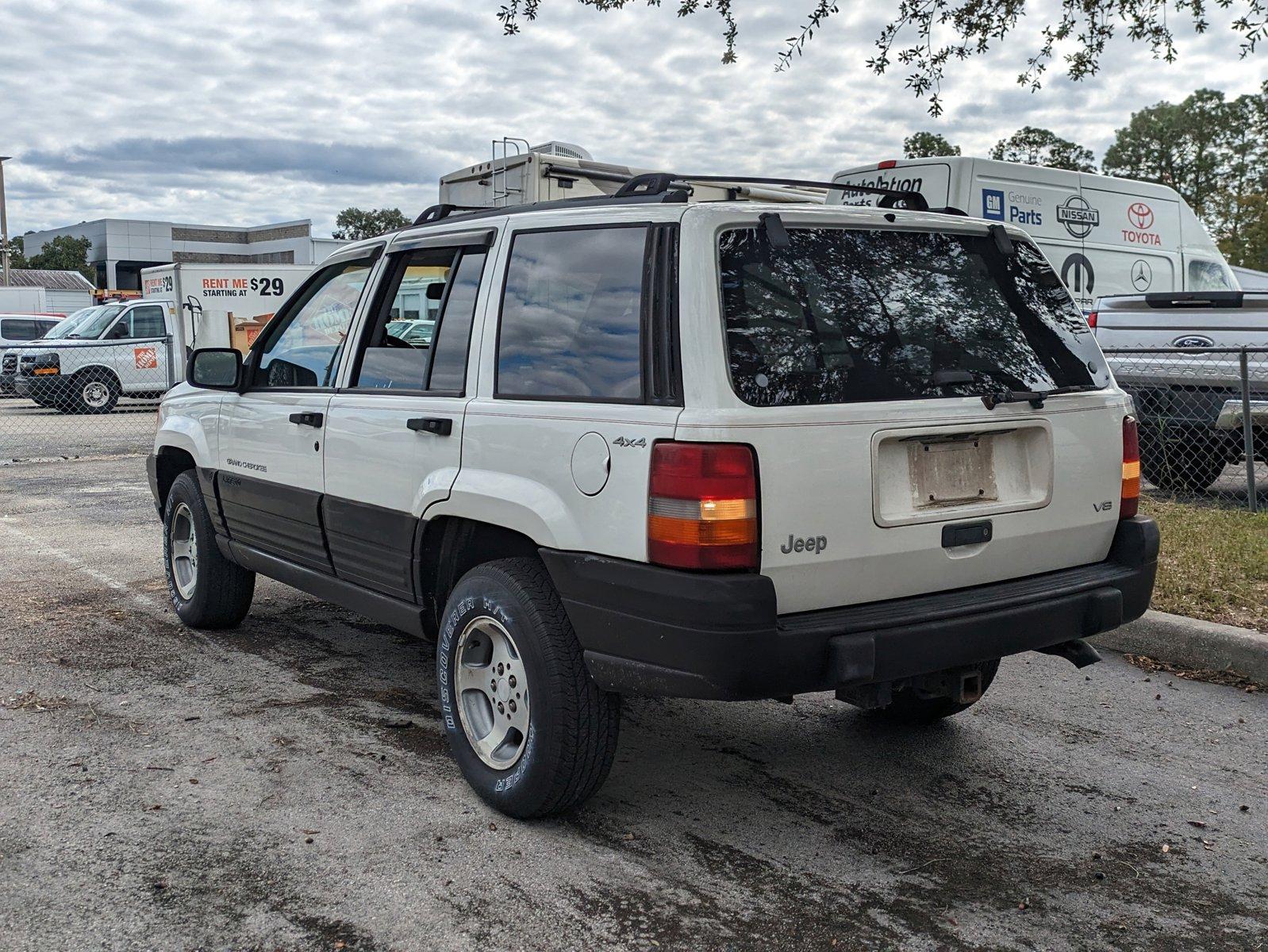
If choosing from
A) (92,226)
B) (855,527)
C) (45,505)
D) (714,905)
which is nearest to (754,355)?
(855,527)

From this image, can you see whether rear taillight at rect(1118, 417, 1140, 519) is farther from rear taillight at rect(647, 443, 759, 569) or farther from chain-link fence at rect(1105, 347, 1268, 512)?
chain-link fence at rect(1105, 347, 1268, 512)

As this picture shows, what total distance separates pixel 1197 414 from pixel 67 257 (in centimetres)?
8037

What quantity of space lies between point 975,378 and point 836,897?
1538 mm

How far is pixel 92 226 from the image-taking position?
8744 centimetres

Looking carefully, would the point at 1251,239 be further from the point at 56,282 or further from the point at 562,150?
the point at 56,282

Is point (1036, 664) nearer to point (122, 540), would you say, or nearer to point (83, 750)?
point (83, 750)

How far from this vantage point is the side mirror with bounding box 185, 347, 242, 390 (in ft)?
16.9

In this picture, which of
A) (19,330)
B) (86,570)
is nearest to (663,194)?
(86,570)

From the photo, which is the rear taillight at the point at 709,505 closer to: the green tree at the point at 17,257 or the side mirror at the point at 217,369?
the side mirror at the point at 217,369

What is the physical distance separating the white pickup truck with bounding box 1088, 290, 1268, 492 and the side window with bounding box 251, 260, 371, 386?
6.36 meters

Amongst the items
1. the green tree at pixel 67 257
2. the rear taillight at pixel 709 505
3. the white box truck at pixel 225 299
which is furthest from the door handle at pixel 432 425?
the green tree at pixel 67 257

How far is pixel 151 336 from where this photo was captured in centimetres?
2148

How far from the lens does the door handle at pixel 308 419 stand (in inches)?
176

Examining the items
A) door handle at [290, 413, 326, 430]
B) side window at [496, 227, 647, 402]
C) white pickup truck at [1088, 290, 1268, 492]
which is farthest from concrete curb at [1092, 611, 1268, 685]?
door handle at [290, 413, 326, 430]
